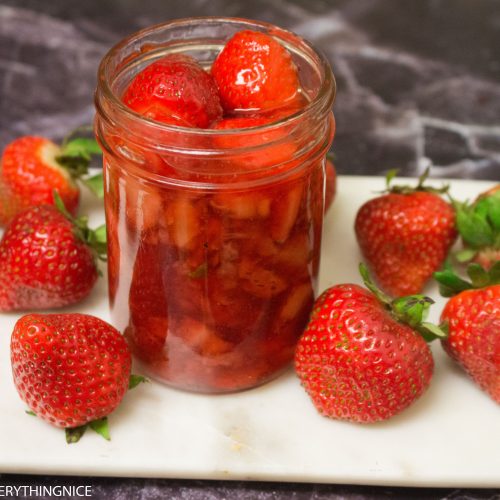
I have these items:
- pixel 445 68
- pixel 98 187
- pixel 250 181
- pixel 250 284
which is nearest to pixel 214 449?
pixel 250 284

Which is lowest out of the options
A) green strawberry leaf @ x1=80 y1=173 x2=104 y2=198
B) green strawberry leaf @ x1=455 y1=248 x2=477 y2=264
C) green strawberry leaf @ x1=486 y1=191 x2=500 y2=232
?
green strawberry leaf @ x1=80 y1=173 x2=104 y2=198

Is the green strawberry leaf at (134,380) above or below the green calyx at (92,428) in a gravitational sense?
above

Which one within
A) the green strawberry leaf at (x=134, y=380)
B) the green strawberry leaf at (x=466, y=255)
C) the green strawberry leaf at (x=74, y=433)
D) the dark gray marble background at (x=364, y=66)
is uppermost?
the green strawberry leaf at (x=466, y=255)

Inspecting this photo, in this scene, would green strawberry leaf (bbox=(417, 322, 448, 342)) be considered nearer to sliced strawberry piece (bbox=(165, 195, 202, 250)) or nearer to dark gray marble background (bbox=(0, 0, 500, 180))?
sliced strawberry piece (bbox=(165, 195, 202, 250))

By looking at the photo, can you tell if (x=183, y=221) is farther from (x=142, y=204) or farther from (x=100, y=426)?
(x=100, y=426)

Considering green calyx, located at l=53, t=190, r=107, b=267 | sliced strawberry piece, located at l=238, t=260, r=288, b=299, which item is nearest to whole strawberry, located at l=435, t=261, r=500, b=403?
sliced strawberry piece, located at l=238, t=260, r=288, b=299

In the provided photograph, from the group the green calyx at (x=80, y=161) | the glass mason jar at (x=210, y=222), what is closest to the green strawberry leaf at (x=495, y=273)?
the glass mason jar at (x=210, y=222)

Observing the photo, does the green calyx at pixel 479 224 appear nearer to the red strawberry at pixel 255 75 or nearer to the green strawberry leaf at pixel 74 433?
the red strawberry at pixel 255 75
